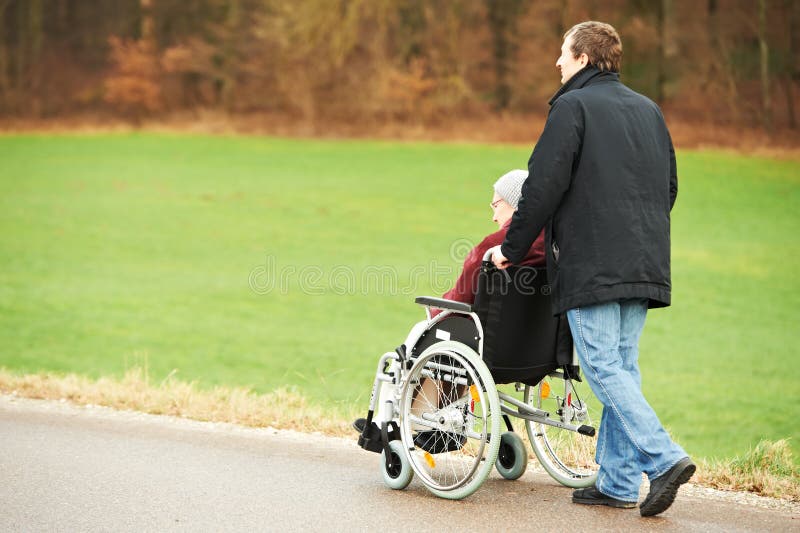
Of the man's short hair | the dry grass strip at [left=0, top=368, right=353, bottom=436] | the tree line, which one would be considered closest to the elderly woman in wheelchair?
the man's short hair

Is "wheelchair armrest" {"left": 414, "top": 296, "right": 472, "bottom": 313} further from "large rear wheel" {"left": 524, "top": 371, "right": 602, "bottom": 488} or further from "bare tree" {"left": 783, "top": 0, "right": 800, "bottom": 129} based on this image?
"bare tree" {"left": 783, "top": 0, "right": 800, "bottom": 129}

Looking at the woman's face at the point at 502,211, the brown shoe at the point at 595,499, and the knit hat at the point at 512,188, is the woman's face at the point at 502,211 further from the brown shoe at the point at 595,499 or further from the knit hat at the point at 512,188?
the brown shoe at the point at 595,499

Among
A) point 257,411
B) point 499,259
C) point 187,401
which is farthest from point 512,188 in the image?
point 187,401

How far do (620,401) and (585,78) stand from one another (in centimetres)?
132

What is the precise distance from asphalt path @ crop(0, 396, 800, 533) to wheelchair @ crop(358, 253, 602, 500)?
0.43ft

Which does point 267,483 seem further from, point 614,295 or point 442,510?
point 614,295

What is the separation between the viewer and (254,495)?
4.55 metres

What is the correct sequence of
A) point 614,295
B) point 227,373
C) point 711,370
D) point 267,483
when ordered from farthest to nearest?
point 711,370 → point 227,373 → point 267,483 → point 614,295

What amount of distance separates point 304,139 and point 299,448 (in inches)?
1617

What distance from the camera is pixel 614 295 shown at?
414 cm

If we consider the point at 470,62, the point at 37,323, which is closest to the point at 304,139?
the point at 470,62

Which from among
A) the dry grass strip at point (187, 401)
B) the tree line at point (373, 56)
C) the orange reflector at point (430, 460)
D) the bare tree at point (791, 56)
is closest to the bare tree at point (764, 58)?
the tree line at point (373, 56)

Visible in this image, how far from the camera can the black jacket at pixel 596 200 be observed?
415 centimetres

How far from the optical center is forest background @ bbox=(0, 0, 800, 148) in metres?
35.8
